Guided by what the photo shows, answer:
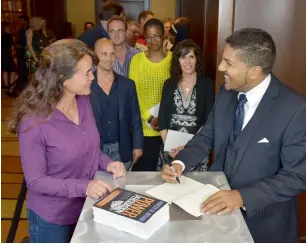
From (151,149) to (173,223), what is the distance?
190 centimetres

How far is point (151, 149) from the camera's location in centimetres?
313

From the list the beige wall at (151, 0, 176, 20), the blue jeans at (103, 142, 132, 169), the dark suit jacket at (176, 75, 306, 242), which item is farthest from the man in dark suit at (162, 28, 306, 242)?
the beige wall at (151, 0, 176, 20)

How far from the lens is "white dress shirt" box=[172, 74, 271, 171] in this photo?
1724 mm

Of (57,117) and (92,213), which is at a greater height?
(57,117)

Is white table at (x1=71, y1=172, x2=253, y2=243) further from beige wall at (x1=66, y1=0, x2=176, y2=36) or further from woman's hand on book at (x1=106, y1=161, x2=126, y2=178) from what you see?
beige wall at (x1=66, y1=0, x2=176, y2=36)

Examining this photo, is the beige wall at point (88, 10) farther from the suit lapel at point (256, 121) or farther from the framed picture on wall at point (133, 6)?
the suit lapel at point (256, 121)

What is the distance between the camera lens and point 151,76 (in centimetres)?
303

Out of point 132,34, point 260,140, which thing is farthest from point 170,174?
point 132,34

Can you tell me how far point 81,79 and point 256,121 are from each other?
2.33 feet

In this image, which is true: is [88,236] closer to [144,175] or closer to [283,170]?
[144,175]

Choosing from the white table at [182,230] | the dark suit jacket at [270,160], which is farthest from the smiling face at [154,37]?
the white table at [182,230]

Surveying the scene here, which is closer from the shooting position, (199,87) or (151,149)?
(199,87)

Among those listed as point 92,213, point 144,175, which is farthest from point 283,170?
point 92,213

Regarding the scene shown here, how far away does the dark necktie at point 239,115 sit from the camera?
175cm
